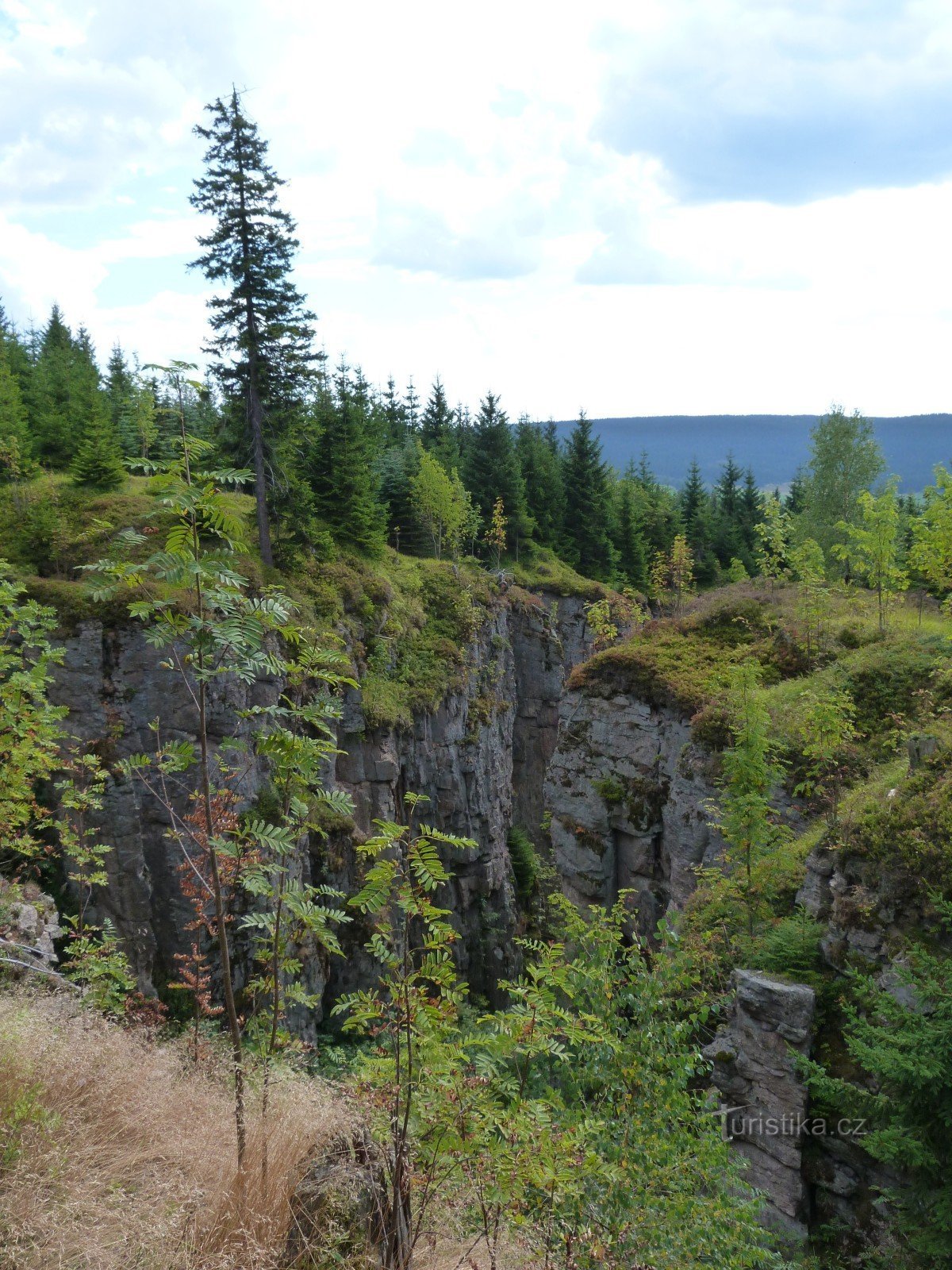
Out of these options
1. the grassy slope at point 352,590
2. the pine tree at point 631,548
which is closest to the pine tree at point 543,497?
the pine tree at point 631,548

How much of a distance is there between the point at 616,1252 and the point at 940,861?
6.27m

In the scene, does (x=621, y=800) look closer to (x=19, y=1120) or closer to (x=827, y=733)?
(x=827, y=733)

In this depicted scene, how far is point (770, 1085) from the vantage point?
29.6 feet

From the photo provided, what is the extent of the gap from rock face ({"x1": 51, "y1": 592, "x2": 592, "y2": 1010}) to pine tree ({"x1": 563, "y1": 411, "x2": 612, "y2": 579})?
24.2 ft

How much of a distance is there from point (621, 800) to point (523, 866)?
70.9 feet

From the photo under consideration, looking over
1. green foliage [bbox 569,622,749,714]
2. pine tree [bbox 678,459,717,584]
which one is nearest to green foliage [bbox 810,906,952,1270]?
green foliage [bbox 569,622,749,714]

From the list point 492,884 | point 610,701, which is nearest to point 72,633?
point 610,701

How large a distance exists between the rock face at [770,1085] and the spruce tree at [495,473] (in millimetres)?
40844

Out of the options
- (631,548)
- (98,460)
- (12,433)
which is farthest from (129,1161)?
(631,548)

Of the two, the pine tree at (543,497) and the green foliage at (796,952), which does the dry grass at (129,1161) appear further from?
the pine tree at (543,497)

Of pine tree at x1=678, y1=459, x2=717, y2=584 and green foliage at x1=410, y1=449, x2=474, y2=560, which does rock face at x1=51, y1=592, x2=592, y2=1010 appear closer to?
green foliage at x1=410, y1=449, x2=474, y2=560

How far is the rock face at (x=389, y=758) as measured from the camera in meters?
18.9

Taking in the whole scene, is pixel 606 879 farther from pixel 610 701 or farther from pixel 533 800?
pixel 533 800

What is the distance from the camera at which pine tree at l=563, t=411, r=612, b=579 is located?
53.5 metres
